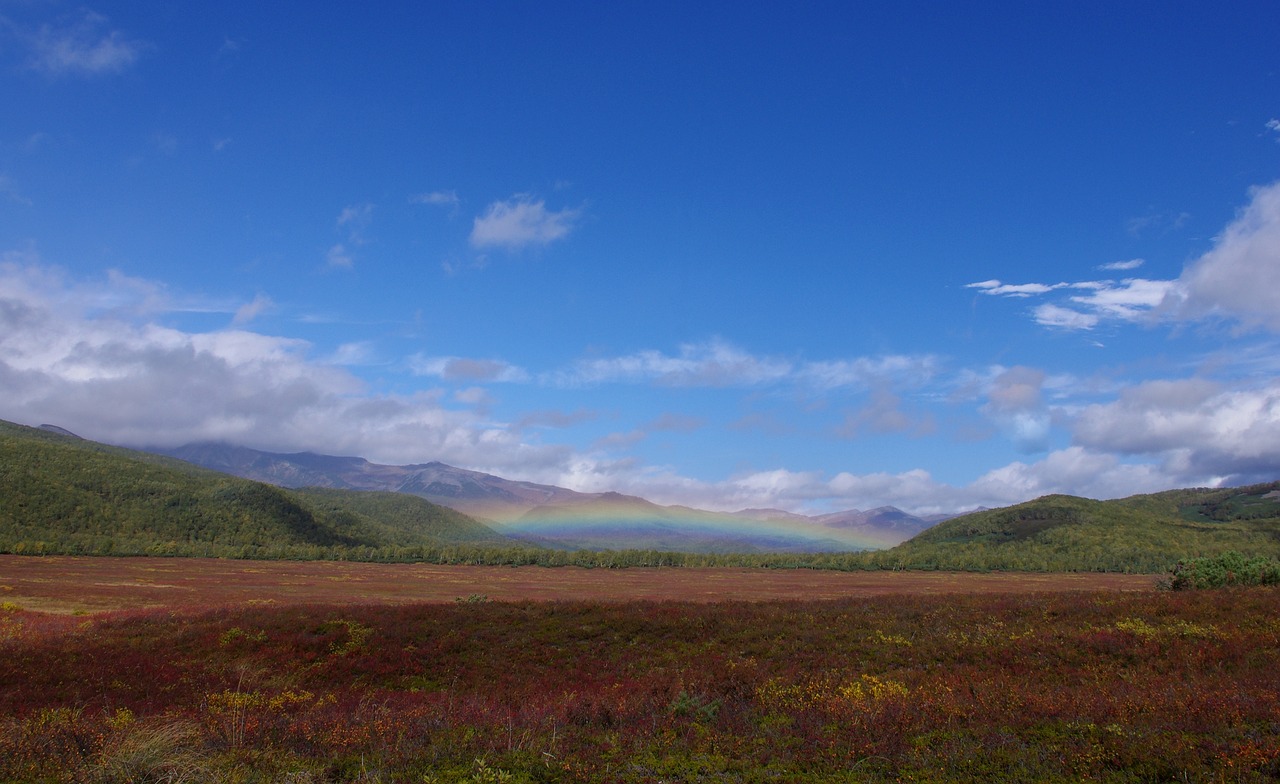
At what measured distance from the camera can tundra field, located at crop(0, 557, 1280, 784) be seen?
31.7 feet

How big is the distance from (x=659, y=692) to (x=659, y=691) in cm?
15

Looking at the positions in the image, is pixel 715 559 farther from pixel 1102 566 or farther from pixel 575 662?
pixel 575 662

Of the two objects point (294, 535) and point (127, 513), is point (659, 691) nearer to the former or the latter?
point (127, 513)

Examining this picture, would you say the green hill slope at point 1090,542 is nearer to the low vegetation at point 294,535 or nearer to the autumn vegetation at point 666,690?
the low vegetation at point 294,535

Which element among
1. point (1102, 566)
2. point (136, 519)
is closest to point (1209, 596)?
point (1102, 566)

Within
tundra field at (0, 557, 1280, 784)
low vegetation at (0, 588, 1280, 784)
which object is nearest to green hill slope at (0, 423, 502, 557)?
tundra field at (0, 557, 1280, 784)

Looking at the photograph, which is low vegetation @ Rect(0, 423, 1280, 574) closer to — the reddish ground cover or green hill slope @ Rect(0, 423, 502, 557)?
green hill slope @ Rect(0, 423, 502, 557)

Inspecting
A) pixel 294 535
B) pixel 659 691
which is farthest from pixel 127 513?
pixel 659 691

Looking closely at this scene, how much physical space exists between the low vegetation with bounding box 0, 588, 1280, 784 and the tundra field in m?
0.08

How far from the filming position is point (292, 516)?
198m

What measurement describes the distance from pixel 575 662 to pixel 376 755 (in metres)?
13.9

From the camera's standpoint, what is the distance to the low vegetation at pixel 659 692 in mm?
9641

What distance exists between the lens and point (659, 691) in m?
16.7

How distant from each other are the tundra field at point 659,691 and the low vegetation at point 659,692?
0.08 m
